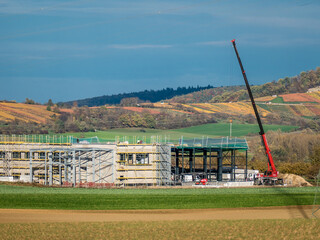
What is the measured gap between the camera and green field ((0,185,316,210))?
46562 millimetres

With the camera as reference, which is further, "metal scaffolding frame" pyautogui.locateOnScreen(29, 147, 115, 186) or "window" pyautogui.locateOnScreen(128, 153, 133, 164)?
"window" pyautogui.locateOnScreen(128, 153, 133, 164)

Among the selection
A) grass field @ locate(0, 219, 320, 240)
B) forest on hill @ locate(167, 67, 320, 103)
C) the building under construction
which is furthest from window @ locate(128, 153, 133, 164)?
forest on hill @ locate(167, 67, 320, 103)

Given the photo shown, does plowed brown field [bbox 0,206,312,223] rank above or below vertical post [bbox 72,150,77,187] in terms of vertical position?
below

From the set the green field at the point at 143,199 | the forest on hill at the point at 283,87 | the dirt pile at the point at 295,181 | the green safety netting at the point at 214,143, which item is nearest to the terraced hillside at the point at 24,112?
the forest on hill at the point at 283,87

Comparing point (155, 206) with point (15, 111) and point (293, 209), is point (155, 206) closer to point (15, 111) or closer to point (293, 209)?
point (293, 209)

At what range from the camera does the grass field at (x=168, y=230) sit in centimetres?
3195

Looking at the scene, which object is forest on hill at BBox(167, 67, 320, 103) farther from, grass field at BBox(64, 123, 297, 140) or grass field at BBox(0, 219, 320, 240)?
grass field at BBox(0, 219, 320, 240)

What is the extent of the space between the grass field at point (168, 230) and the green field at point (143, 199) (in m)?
10.00

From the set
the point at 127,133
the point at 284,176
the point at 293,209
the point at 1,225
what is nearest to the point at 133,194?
the point at 293,209

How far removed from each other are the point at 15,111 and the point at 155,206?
322 feet

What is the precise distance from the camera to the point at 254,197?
55.3 metres

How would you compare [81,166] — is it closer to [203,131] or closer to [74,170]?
[74,170]

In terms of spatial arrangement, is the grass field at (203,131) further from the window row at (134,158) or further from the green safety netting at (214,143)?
the window row at (134,158)

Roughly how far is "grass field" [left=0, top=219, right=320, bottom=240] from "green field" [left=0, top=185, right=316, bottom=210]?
10.00 meters
